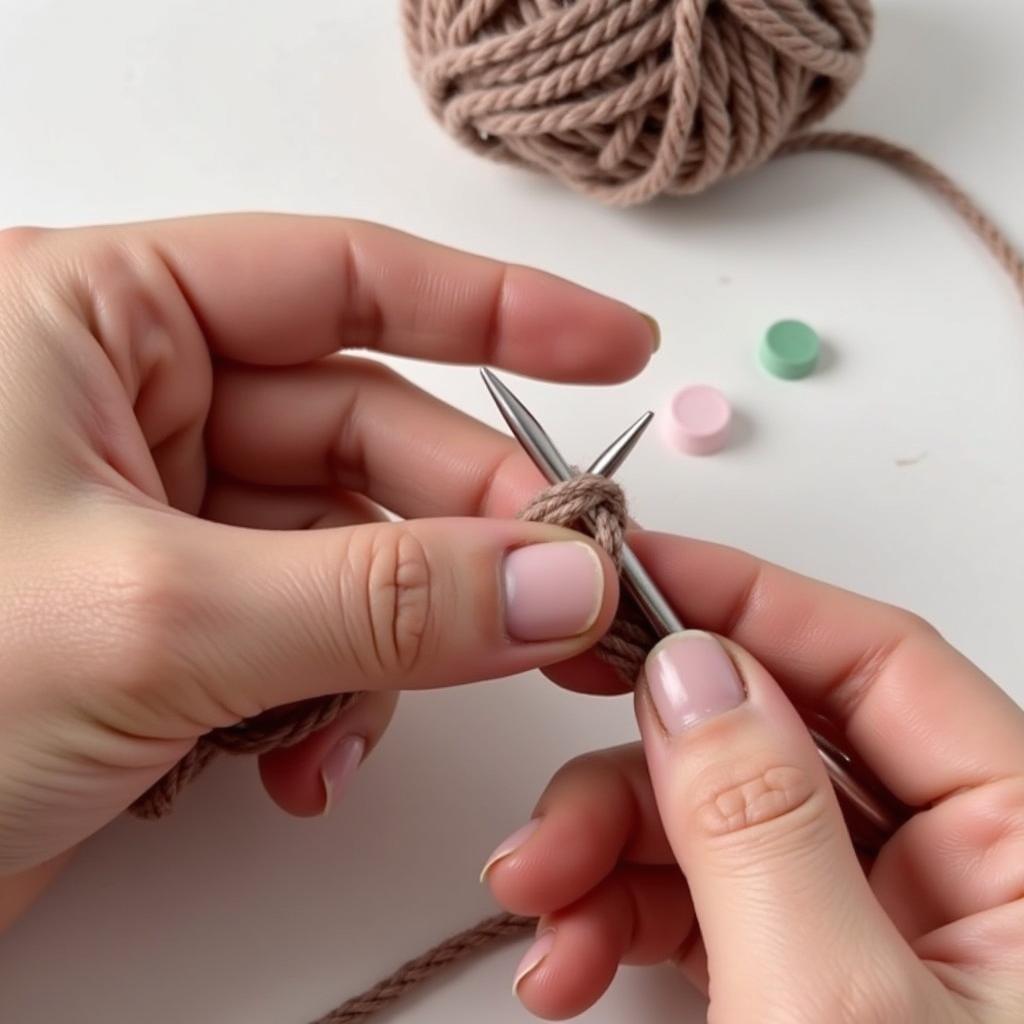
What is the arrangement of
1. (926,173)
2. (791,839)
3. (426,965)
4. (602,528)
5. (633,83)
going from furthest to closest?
(926,173) → (633,83) → (426,965) → (602,528) → (791,839)

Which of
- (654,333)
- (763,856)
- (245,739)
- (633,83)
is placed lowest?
(245,739)

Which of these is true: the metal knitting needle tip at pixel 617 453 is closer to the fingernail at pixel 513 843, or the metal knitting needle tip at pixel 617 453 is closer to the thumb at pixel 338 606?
the thumb at pixel 338 606

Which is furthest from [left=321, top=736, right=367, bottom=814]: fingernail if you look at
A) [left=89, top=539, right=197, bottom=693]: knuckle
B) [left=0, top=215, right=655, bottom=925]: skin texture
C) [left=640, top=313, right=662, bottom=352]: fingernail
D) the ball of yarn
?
the ball of yarn

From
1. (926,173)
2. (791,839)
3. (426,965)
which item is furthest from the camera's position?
(926,173)

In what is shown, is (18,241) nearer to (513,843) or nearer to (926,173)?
(513,843)

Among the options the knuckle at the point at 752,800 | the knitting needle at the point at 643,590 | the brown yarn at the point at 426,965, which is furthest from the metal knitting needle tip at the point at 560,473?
the brown yarn at the point at 426,965

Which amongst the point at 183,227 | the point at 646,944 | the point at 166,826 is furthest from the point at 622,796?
the point at 183,227

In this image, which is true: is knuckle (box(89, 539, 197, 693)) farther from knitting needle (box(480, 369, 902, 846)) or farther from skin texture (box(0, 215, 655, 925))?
knitting needle (box(480, 369, 902, 846))

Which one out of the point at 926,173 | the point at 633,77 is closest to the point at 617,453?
the point at 633,77
